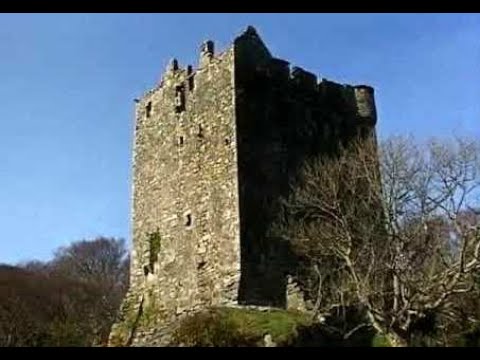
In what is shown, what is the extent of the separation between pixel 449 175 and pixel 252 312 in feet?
20.2

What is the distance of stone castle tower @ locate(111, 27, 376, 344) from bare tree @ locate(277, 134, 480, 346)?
0.97 meters

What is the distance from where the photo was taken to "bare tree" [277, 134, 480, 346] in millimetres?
17609

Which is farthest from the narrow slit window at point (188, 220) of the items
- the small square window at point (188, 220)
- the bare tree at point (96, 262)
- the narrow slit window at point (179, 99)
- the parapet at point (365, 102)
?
the bare tree at point (96, 262)

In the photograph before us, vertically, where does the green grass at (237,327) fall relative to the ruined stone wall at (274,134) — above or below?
below

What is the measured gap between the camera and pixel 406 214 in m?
19.8

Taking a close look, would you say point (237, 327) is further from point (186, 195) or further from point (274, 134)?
point (274, 134)

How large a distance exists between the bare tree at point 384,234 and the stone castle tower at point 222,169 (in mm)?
973

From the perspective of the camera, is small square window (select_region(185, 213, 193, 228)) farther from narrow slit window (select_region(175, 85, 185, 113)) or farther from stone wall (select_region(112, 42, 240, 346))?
narrow slit window (select_region(175, 85, 185, 113))

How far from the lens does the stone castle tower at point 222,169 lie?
21.1m

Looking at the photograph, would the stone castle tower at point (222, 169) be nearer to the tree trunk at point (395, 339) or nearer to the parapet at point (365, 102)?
the parapet at point (365, 102)

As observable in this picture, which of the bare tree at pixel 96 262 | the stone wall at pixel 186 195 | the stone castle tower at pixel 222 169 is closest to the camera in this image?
the stone castle tower at pixel 222 169
